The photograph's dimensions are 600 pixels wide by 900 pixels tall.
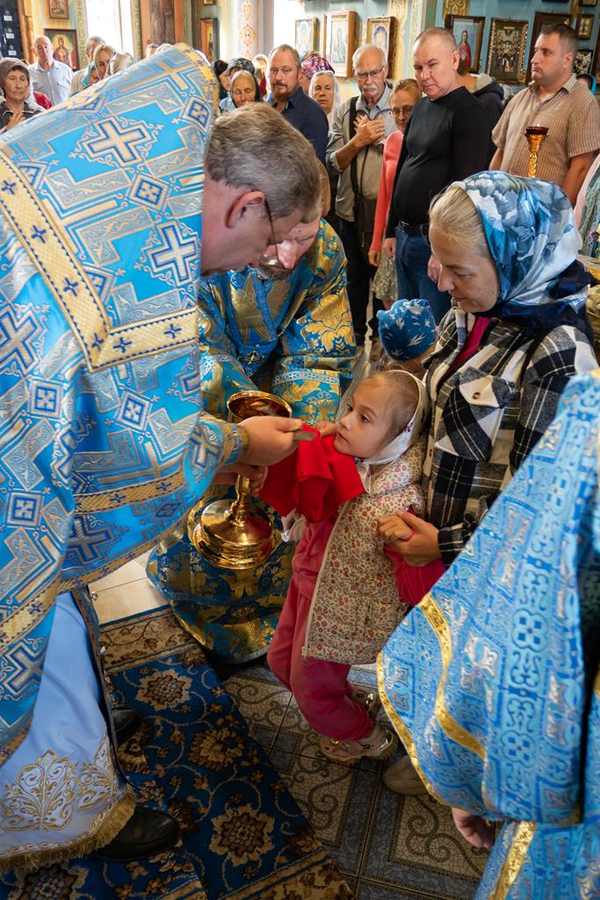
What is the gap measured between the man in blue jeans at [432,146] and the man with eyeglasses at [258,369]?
58.6 inches

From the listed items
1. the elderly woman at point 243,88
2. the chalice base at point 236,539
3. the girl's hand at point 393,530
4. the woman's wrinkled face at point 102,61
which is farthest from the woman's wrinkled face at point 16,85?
the girl's hand at point 393,530

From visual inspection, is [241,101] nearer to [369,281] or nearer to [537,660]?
[369,281]

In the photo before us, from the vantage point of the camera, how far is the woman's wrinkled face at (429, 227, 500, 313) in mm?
1489

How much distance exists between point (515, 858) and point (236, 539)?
1148 mm

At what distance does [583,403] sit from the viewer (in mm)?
744

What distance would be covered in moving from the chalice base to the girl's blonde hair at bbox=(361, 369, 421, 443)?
49 cm

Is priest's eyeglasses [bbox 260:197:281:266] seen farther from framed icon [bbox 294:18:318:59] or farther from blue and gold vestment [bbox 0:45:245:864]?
framed icon [bbox 294:18:318:59]

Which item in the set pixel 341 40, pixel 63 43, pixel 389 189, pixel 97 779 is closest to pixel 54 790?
pixel 97 779

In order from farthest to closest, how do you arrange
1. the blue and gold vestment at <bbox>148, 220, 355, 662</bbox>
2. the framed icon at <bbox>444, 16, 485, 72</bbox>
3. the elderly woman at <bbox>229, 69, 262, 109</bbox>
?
1. the framed icon at <bbox>444, 16, 485, 72</bbox>
2. the elderly woman at <bbox>229, 69, 262, 109</bbox>
3. the blue and gold vestment at <bbox>148, 220, 355, 662</bbox>

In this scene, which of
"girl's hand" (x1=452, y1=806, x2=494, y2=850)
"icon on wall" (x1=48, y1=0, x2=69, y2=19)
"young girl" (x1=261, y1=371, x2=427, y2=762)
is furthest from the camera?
"icon on wall" (x1=48, y1=0, x2=69, y2=19)

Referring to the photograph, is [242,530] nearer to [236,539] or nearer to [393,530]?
[236,539]

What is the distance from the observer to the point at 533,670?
2.68 feet

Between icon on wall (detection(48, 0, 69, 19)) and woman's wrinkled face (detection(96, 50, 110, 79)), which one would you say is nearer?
woman's wrinkled face (detection(96, 50, 110, 79))

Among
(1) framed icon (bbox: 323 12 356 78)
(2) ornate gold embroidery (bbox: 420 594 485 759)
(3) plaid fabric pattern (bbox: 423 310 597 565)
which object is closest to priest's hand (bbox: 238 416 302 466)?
(3) plaid fabric pattern (bbox: 423 310 597 565)
